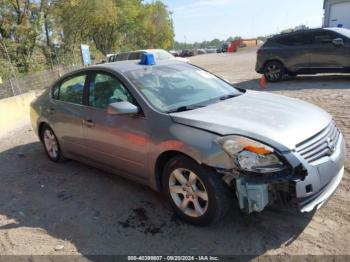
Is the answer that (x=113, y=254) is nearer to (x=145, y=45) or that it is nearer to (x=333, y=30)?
(x=333, y=30)

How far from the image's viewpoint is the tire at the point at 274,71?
40.2 ft

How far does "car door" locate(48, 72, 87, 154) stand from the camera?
4.83m

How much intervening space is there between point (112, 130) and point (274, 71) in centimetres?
942

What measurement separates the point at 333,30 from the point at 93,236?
1054cm

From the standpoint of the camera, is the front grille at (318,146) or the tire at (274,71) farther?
the tire at (274,71)

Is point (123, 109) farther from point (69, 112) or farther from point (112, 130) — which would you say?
point (69, 112)

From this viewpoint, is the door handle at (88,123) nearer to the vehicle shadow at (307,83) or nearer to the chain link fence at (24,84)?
the chain link fence at (24,84)

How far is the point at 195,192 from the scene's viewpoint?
11.2 feet

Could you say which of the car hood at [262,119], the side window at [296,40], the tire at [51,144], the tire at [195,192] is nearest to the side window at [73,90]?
the tire at [51,144]

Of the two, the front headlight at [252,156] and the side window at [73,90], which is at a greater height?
the side window at [73,90]

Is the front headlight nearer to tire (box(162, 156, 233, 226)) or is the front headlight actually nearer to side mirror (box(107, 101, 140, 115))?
tire (box(162, 156, 233, 226))

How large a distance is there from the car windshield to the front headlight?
36.4 inches

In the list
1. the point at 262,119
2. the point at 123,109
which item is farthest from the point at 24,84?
the point at 262,119

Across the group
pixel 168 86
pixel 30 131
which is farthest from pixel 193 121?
pixel 30 131
